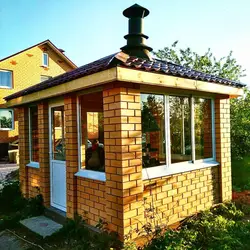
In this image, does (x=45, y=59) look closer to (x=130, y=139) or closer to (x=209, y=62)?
(x=209, y=62)

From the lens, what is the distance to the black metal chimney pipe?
18.5ft

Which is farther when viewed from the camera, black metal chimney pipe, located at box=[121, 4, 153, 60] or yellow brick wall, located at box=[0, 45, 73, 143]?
yellow brick wall, located at box=[0, 45, 73, 143]

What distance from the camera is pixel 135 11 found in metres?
5.85

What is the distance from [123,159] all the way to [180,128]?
1.80 m

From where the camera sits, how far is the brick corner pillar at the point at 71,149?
492 cm

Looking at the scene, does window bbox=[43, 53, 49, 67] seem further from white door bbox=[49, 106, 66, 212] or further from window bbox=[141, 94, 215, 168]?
window bbox=[141, 94, 215, 168]

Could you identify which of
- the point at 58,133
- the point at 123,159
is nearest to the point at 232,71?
the point at 58,133

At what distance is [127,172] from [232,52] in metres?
11.4

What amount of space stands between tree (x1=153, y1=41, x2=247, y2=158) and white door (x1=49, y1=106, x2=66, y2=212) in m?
7.06

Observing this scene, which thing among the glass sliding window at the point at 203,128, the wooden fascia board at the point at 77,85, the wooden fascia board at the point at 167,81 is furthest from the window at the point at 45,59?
the wooden fascia board at the point at 167,81

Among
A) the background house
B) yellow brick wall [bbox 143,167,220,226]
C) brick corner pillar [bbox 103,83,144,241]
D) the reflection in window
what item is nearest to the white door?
the reflection in window

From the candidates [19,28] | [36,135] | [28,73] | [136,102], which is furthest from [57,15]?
[28,73]

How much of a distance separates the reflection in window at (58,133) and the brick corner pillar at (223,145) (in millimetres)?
3595

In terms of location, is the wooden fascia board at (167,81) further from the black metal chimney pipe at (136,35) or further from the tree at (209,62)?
the tree at (209,62)
